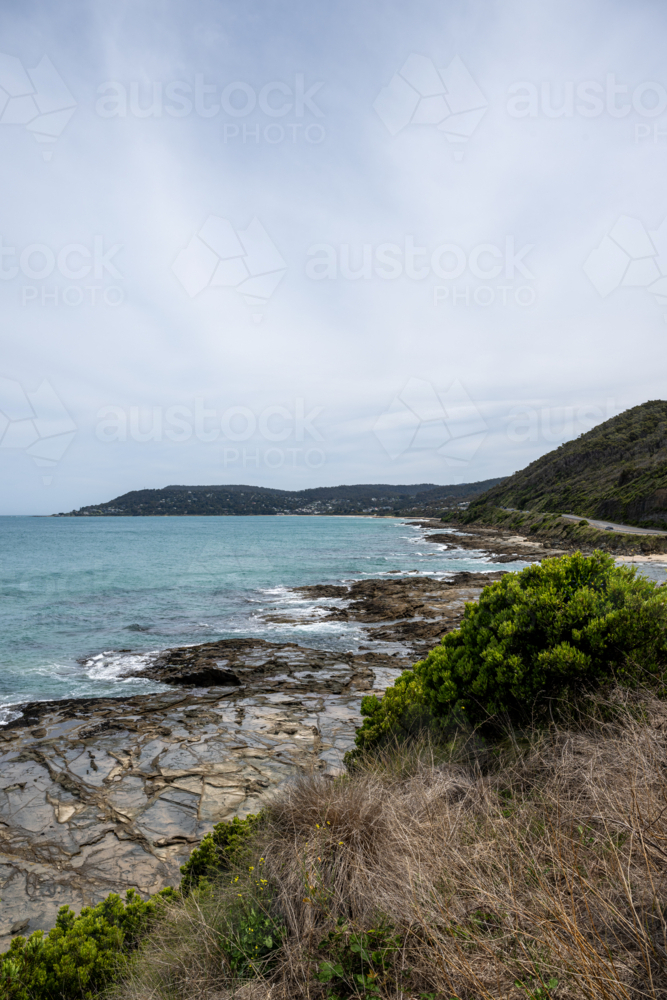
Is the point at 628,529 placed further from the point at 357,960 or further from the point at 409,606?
the point at 357,960

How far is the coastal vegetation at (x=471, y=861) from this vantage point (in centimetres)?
213

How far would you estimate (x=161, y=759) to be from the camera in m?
7.80

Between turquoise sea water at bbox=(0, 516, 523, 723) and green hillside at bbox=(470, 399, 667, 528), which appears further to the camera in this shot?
green hillside at bbox=(470, 399, 667, 528)

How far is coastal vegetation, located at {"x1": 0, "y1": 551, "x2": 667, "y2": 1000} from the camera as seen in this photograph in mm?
2133

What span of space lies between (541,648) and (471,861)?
2.45 meters

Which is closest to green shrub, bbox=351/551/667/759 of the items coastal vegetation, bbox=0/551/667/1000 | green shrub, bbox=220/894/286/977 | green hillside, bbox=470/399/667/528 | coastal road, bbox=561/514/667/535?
coastal vegetation, bbox=0/551/667/1000

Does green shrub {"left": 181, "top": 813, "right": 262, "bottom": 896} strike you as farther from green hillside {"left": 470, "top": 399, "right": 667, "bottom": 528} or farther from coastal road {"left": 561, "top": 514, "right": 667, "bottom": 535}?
green hillside {"left": 470, "top": 399, "right": 667, "bottom": 528}

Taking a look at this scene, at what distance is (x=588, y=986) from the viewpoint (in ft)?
5.84

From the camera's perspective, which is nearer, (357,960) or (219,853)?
(357,960)

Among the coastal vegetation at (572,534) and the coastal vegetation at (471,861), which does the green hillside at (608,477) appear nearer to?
the coastal vegetation at (572,534)

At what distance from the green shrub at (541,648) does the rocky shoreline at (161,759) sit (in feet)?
5.42

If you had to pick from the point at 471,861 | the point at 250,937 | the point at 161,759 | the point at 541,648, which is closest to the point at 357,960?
the point at 250,937

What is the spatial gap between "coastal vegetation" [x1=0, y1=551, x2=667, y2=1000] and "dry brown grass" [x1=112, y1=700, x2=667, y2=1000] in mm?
14

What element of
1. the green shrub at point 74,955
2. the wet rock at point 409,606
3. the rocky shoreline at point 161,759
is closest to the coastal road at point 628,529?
the wet rock at point 409,606
